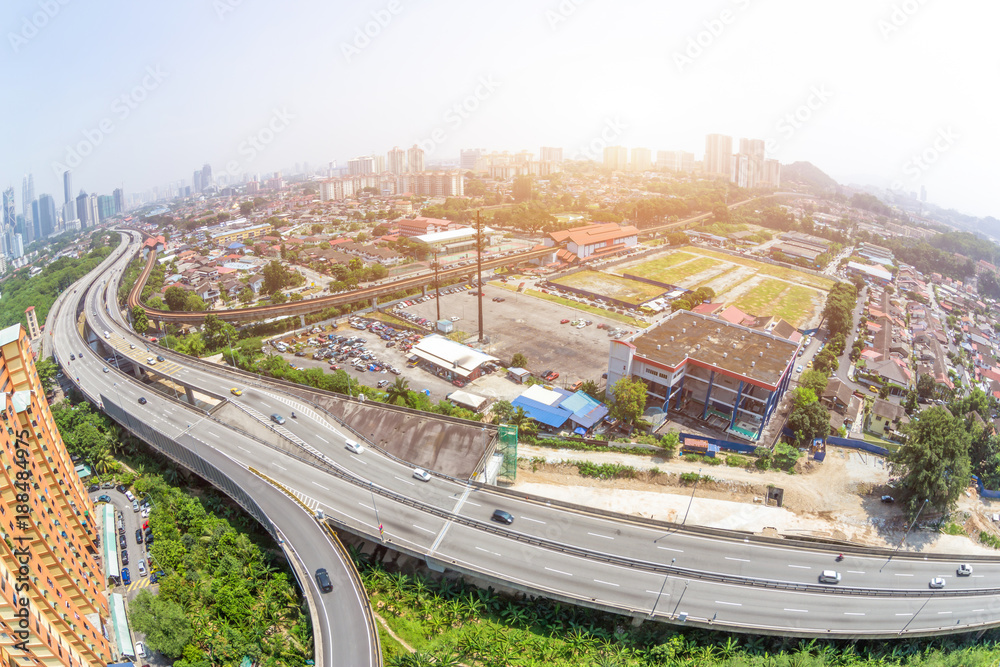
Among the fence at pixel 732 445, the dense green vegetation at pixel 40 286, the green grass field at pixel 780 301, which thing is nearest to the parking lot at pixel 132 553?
the fence at pixel 732 445

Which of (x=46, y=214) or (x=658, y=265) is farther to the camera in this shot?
(x=46, y=214)

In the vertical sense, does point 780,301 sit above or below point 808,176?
below

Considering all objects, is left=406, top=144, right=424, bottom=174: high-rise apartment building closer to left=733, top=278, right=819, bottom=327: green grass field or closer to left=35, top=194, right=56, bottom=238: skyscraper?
left=35, top=194, right=56, bottom=238: skyscraper

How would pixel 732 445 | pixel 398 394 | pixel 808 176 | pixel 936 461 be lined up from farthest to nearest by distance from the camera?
pixel 808 176 < pixel 398 394 < pixel 732 445 < pixel 936 461

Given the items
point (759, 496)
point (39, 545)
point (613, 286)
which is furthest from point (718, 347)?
point (39, 545)

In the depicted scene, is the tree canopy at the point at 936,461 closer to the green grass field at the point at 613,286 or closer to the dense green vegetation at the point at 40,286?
the green grass field at the point at 613,286

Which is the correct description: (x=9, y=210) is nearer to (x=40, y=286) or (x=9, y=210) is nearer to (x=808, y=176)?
(x=40, y=286)

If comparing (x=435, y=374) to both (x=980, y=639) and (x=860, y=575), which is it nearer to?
(x=860, y=575)
